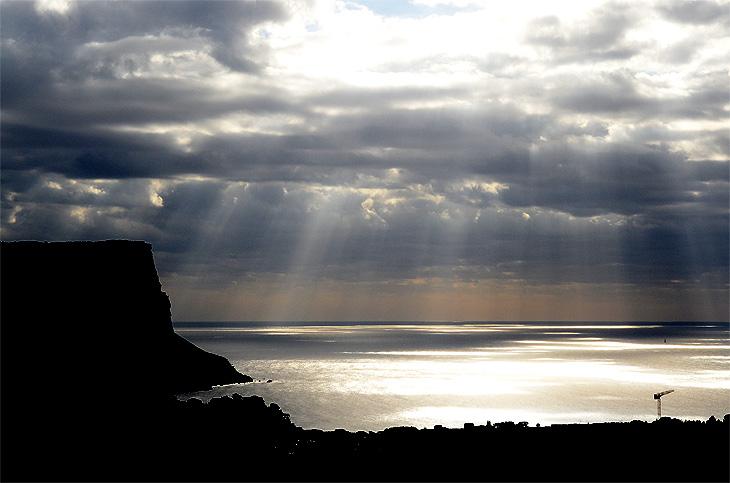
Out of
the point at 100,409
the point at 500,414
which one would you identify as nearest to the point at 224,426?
the point at 100,409

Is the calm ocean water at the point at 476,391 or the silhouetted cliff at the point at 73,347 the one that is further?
the calm ocean water at the point at 476,391

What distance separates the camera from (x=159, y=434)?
4147cm

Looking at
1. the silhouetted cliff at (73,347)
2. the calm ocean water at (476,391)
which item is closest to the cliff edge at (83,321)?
the silhouetted cliff at (73,347)

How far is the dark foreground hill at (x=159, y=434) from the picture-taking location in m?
31.9

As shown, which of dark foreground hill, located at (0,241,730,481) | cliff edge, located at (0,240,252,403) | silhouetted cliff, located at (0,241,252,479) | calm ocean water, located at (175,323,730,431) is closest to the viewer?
dark foreground hill, located at (0,241,730,481)

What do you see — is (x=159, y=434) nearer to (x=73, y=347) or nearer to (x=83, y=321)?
(x=73, y=347)

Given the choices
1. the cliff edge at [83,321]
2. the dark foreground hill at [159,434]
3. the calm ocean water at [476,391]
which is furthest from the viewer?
the calm ocean water at [476,391]

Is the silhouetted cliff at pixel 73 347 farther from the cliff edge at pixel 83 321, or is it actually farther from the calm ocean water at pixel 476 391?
the calm ocean water at pixel 476 391

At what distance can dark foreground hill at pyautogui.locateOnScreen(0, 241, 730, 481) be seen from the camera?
105ft

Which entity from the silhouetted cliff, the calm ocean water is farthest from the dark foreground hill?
the calm ocean water

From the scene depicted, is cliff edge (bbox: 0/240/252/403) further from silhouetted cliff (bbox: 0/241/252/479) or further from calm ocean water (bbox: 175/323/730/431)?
calm ocean water (bbox: 175/323/730/431)

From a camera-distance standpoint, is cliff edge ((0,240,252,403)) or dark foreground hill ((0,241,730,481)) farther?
cliff edge ((0,240,252,403))

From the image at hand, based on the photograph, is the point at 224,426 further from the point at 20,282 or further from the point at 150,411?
the point at 20,282

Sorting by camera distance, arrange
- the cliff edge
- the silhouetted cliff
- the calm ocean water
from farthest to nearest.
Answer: the calm ocean water → the cliff edge → the silhouetted cliff
